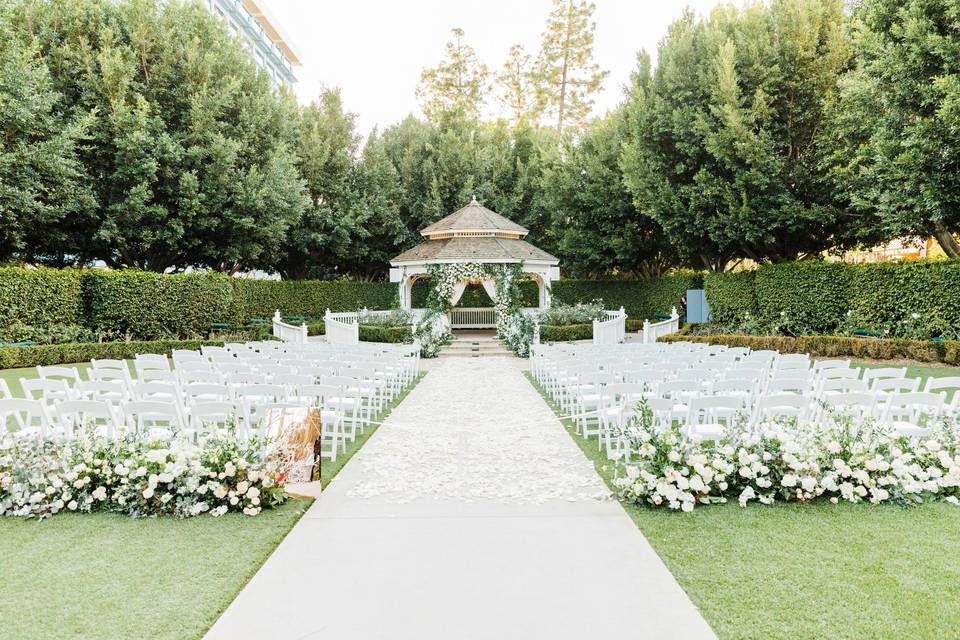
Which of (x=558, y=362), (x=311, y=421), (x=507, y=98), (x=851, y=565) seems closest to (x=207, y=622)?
(x=311, y=421)

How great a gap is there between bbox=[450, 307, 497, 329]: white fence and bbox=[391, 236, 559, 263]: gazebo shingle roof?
347 centimetres

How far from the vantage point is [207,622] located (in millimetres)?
3410

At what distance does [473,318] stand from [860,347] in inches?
623

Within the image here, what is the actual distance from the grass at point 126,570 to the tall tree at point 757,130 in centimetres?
1806

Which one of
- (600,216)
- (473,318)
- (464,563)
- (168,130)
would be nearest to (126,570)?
(464,563)

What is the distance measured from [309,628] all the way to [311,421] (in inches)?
98.0

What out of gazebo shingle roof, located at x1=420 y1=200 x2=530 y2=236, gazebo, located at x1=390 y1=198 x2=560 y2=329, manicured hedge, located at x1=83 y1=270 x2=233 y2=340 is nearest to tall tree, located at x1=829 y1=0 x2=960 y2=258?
gazebo, located at x1=390 y1=198 x2=560 y2=329

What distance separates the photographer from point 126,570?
4078mm

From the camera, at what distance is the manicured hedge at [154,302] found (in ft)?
56.2

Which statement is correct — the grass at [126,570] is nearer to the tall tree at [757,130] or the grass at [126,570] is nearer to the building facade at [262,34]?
the tall tree at [757,130]

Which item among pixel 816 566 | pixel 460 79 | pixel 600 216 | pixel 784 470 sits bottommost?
pixel 816 566

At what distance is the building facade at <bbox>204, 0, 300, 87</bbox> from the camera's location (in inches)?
1565

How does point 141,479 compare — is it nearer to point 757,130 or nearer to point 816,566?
point 816,566

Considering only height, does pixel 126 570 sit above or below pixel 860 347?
below
